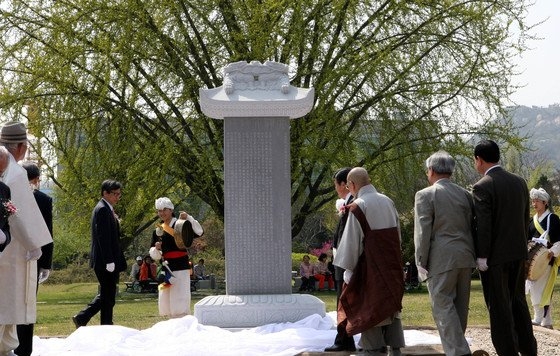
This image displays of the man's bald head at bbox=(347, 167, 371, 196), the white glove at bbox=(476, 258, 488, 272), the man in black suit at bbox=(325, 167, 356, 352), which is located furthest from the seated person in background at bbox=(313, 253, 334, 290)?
the white glove at bbox=(476, 258, 488, 272)

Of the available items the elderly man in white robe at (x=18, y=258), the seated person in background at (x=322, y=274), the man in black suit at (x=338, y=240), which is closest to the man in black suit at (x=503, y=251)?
the man in black suit at (x=338, y=240)

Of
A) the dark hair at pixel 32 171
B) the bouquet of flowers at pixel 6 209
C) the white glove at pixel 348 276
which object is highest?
the dark hair at pixel 32 171

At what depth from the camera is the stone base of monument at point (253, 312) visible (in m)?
12.2

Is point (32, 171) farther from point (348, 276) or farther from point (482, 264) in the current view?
point (482, 264)

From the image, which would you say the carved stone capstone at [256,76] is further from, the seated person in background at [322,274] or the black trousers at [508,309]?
the seated person in background at [322,274]

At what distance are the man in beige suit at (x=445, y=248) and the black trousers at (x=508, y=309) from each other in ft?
0.74

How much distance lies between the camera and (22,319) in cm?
904

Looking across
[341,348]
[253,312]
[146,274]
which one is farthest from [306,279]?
[341,348]

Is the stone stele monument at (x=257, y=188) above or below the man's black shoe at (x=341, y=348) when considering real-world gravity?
above

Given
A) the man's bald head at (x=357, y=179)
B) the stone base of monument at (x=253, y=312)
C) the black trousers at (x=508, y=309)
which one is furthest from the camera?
the stone base of monument at (x=253, y=312)

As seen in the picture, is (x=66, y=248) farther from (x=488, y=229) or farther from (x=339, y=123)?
(x=488, y=229)

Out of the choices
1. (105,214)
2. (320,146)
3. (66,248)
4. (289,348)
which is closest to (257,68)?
(105,214)

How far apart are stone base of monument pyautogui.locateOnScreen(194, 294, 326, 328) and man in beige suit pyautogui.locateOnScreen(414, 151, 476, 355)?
285cm

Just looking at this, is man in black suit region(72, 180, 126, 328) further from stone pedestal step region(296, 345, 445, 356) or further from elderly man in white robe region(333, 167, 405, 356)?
elderly man in white robe region(333, 167, 405, 356)
